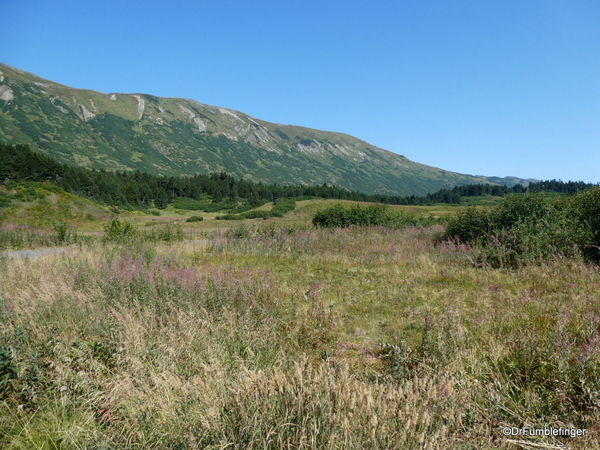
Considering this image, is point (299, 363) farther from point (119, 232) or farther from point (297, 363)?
point (119, 232)

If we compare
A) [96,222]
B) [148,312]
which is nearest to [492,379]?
[148,312]

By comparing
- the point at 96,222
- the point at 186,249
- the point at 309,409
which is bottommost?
the point at 96,222

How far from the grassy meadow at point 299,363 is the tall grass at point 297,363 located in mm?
22

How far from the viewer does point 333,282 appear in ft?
26.3

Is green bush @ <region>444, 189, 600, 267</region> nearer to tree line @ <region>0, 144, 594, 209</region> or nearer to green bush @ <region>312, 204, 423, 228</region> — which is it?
tree line @ <region>0, 144, 594, 209</region>

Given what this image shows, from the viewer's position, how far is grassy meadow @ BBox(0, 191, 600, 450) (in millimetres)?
2316

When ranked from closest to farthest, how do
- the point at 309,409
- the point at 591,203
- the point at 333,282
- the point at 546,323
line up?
the point at 309,409 → the point at 546,323 → the point at 333,282 → the point at 591,203

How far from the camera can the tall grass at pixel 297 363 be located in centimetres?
231

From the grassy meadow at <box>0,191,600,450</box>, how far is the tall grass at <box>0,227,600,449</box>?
0.07 feet

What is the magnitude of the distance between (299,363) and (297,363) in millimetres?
1043

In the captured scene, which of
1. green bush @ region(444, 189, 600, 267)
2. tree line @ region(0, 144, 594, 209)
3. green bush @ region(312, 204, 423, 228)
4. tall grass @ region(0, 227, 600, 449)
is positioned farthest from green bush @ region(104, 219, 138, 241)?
tree line @ region(0, 144, 594, 209)

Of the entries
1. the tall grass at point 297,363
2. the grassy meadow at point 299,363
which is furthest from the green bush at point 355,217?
the tall grass at point 297,363

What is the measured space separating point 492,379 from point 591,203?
10.1 meters

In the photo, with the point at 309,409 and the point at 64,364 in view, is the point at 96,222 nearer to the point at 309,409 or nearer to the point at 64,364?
the point at 64,364
